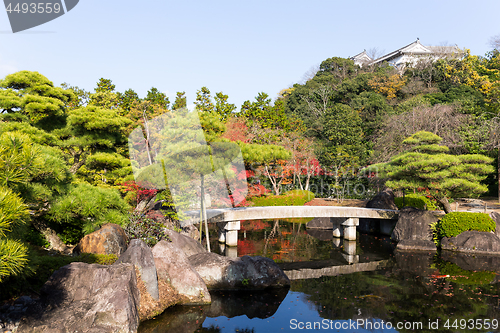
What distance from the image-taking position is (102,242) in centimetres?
804

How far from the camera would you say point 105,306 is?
5.81 meters

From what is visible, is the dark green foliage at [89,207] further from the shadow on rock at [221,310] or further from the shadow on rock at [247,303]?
the shadow on rock at [247,303]

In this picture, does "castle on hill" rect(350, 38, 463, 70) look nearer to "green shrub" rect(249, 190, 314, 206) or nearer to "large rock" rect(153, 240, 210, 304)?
"green shrub" rect(249, 190, 314, 206)

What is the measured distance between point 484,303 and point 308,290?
4.19 meters

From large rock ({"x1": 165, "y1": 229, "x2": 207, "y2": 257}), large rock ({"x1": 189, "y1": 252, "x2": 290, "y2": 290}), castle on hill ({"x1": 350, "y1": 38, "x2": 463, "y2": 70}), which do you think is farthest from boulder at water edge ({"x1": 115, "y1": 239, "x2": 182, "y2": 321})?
castle on hill ({"x1": 350, "y1": 38, "x2": 463, "y2": 70})

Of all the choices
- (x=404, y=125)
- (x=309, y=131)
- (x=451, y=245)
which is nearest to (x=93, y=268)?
(x=451, y=245)

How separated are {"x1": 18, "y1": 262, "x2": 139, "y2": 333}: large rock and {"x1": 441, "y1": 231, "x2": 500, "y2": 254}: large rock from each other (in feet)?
40.3

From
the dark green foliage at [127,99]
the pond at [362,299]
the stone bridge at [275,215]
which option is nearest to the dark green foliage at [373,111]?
the stone bridge at [275,215]

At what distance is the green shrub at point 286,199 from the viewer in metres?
22.2

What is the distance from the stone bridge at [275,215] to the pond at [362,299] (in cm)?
119

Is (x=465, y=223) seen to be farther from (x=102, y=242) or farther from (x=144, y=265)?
(x=102, y=242)

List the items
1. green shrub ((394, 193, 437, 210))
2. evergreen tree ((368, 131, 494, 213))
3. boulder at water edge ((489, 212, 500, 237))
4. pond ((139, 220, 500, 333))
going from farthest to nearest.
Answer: green shrub ((394, 193, 437, 210))
boulder at water edge ((489, 212, 500, 237))
evergreen tree ((368, 131, 494, 213))
pond ((139, 220, 500, 333))

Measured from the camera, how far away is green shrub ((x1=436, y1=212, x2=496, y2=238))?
13.0m

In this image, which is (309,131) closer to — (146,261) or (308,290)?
(308,290)
